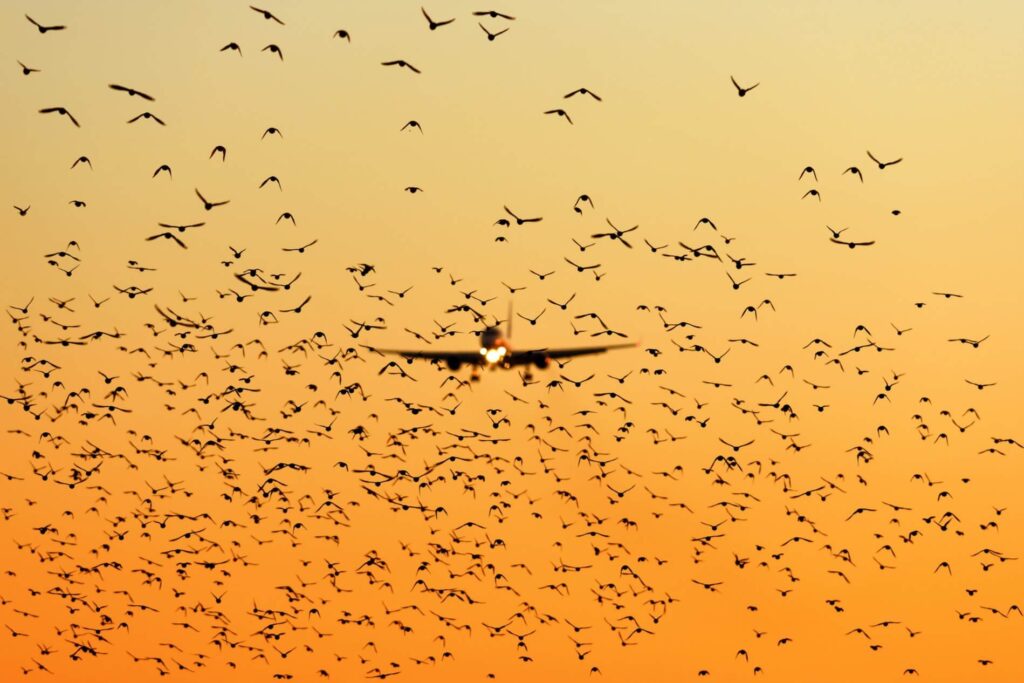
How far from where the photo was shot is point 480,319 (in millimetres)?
115312

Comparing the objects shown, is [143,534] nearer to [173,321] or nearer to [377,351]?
[377,351]

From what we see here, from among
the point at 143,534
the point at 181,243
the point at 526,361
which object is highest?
the point at 526,361

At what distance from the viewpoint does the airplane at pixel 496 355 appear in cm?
14050

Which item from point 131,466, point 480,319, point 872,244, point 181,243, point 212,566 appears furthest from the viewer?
point 212,566

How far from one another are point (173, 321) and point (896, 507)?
5435 cm

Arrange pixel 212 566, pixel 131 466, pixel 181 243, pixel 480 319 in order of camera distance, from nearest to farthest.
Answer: pixel 181 243, pixel 480 319, pixel 131 466, pixel 212 566

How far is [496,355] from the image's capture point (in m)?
141

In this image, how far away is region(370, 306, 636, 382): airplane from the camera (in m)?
140

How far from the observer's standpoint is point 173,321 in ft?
306

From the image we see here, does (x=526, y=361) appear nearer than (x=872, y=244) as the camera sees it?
No

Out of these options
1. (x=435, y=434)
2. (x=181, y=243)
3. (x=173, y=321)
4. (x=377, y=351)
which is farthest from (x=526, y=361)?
(x=181, y=243)

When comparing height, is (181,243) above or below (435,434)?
below

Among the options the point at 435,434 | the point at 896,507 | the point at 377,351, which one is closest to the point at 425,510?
the point at 435,434

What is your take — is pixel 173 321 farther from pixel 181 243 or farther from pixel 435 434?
pixel 435 434
